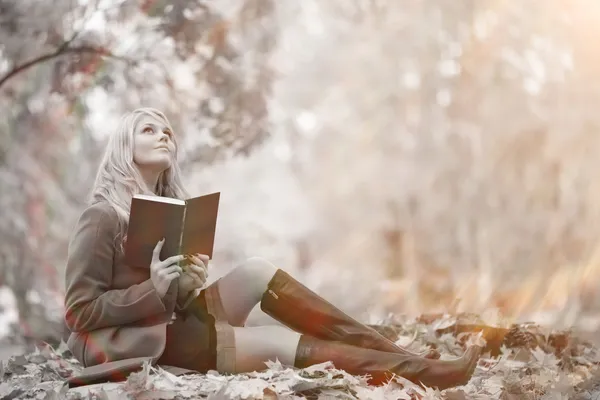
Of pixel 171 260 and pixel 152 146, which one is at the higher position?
pixel 152 146

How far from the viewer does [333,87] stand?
1.75m

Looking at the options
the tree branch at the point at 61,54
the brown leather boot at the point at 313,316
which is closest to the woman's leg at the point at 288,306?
the brown leather boot at the point at 313,316

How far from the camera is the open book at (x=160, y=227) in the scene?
1420 mm

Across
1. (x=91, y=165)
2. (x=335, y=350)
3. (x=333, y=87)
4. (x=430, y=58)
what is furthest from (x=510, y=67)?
(x=91, y=165)

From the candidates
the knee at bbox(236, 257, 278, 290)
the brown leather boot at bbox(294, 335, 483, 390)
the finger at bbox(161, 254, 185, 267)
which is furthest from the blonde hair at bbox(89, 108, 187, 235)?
the brown leather boot at bbox(294, 335, 483, 390)

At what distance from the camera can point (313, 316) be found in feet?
4.91

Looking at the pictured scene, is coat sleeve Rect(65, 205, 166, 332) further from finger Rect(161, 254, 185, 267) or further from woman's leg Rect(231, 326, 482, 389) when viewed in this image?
woman's leg Rect(231, 326, 482, 389)

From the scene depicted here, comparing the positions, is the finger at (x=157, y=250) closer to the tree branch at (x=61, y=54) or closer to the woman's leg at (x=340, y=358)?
the woman's leg at (x=340, y=358)

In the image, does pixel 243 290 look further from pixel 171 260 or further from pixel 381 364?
pixel 381 364

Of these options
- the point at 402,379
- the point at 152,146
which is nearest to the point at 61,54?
the point at 152,146

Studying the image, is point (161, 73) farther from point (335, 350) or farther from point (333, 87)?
point (335, 350)

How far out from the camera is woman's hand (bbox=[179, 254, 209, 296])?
1465 millimetres

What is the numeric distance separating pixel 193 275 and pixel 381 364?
0.46m

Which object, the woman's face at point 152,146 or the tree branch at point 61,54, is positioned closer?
the woman's face at point 152,146
